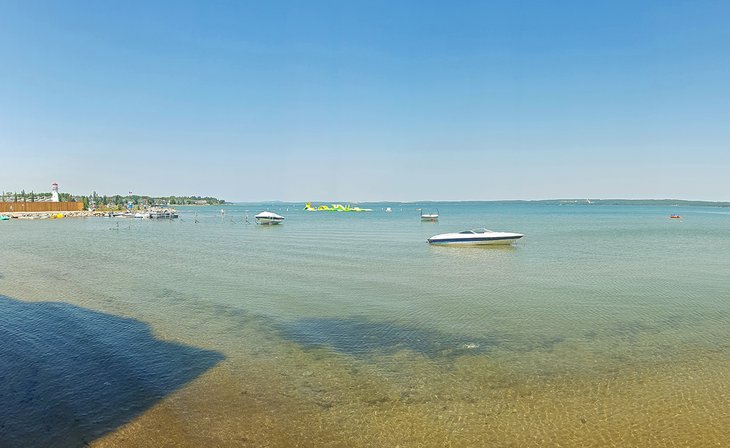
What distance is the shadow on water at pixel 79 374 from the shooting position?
9.83 metres

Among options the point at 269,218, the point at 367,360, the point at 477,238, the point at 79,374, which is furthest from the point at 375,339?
the point at 269,218

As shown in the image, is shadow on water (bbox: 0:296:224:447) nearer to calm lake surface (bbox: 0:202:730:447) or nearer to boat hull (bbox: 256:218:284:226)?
calm lake surface (bbox: 0:202:730:447)

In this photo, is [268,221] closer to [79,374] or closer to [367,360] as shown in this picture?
[79,374]

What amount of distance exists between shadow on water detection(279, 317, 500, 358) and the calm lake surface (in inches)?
4.0

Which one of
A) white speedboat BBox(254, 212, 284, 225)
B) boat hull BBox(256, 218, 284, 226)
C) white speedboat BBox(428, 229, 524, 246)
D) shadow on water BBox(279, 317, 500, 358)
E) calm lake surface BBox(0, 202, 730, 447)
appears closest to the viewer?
calm lake surface BBox(0, 202, 730, 447)

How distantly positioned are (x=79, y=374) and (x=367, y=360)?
27.0 feet

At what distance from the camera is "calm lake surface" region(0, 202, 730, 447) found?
976 cm

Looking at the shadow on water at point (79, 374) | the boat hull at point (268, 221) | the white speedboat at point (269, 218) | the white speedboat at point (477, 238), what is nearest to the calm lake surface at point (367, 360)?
the shadow on water at point (79, 374)

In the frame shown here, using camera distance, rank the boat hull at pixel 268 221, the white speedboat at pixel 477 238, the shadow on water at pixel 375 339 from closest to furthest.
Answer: the shadow on water at pixel 375 339, the white speedboat at pixel 477 238, the boat hull at pixel 268 221

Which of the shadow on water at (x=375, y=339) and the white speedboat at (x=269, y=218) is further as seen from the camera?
the white speedboat at (x=269, y=218)

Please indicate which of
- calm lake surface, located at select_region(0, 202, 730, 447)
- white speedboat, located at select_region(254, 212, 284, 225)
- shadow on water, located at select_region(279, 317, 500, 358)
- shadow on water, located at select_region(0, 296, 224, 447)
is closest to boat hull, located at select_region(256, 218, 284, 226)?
white speedboat, located at select_region(254, 212, 284, 225)

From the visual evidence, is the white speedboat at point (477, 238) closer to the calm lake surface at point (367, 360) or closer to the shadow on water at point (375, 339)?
the calm lake surface at point (367, 360)

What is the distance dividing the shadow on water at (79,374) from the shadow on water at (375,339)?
11.8 feet

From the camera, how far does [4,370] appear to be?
12.9 metres
